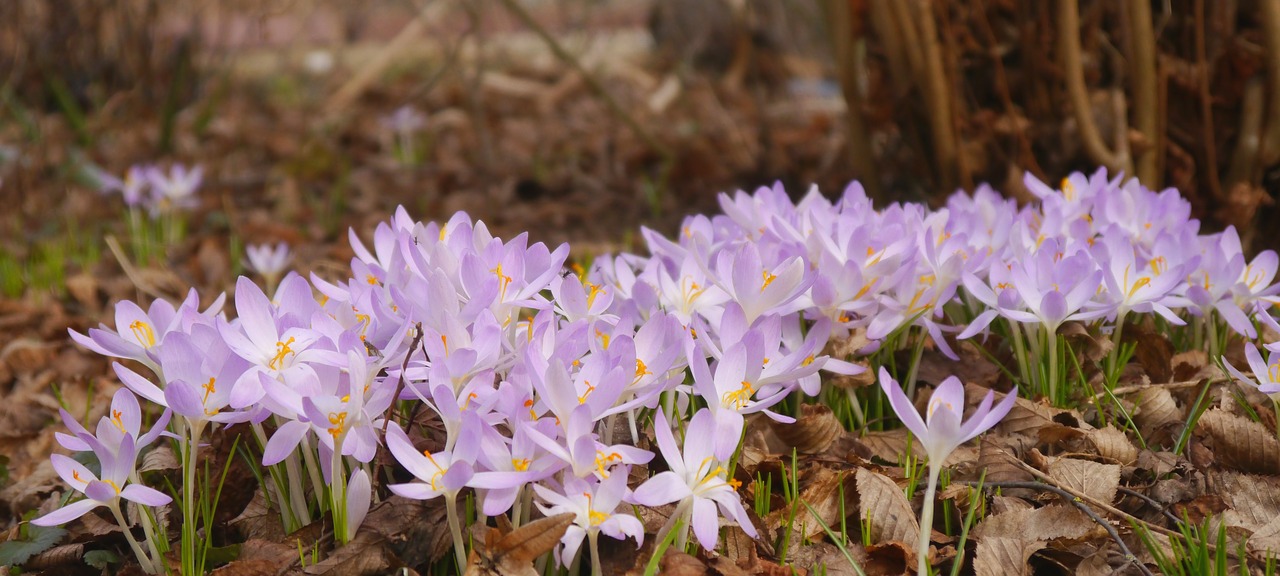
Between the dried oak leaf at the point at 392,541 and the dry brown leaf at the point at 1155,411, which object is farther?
the dry brown leaf at the point at 1155,411

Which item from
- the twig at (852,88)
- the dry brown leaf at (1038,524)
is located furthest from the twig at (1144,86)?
the dry brown leaf at (1038,524)

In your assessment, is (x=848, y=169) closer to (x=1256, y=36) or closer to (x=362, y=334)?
(x=1256, y=36)

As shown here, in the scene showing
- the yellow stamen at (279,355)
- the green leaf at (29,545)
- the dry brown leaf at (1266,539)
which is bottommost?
the dry brown leaf at (1266,539)

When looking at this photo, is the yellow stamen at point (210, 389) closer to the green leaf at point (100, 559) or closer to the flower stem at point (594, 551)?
the green leaf at point (100, 559)

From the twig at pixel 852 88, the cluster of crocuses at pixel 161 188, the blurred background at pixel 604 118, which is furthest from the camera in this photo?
the cluster of crocuses at pixel 161 188

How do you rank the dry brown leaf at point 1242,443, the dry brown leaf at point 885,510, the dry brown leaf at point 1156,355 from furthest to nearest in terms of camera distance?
the dry brown leaf at point 1156,355 → the dry brown leaf at point 1242,443 → the dry brown leaf at point 885,510

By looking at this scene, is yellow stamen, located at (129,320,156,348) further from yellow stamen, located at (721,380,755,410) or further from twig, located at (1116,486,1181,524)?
twig, located at (1116,486,1181,524)

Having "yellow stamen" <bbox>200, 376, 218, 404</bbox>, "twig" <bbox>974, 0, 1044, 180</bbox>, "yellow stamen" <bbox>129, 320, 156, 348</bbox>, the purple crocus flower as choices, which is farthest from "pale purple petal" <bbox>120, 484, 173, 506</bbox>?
"twig" <bbox>974, 0, 1044, 180</bbox>

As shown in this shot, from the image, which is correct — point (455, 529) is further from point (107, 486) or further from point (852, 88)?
point (852, 88)
